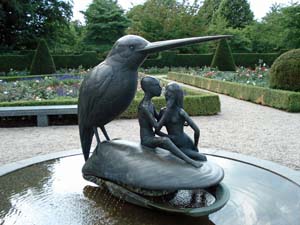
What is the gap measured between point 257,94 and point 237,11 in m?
37.9

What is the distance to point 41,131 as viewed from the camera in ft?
26.3

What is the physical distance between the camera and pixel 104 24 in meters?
30.5

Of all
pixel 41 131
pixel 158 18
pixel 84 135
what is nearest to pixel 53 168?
pixel 84 135

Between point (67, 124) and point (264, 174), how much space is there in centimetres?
575

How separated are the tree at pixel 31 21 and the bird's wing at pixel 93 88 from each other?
2500 centimetres

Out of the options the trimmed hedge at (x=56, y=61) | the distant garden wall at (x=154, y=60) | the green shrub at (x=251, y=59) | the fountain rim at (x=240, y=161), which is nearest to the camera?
the fountain rim at (x=240, y=161)

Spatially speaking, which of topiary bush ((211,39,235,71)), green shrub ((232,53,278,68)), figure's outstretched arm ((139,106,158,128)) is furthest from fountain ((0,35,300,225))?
green shrub ((232,53,278,68))

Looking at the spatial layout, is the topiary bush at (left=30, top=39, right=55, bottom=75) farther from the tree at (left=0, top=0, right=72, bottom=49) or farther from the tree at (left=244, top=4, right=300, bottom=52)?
the tree at (left=244, top=4, right=300, bottom=52)

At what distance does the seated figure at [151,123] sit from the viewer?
3.14 meters

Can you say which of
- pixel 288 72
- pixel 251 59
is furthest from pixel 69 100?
pixel 251 59

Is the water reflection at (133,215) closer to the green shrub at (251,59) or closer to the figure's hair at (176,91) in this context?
the figure's hair at (176,91)

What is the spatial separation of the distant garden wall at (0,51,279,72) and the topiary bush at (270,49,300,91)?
1623 cm

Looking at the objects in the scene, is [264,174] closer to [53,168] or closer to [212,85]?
[53,168]

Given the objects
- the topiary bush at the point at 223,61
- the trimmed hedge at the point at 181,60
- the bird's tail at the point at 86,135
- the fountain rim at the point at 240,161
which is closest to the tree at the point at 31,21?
the trimmed hedge at the point at 181,60
